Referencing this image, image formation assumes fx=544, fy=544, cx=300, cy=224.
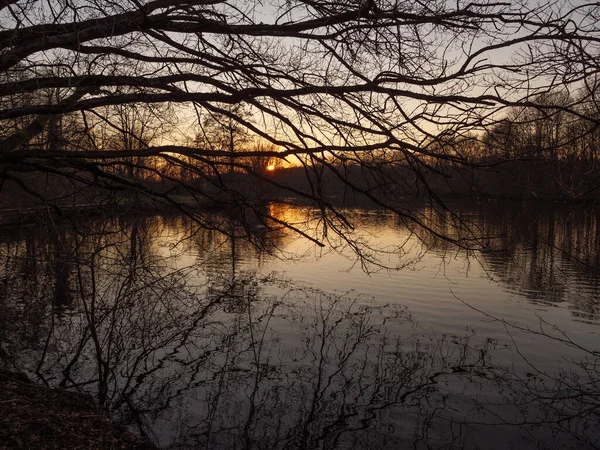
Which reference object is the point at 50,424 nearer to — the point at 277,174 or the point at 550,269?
the point at 277,174

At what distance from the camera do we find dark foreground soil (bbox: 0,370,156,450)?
4691 mm

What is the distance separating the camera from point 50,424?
5.02m

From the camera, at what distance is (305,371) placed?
28.8ft

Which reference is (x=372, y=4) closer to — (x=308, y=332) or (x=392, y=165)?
(x=392, y=165)

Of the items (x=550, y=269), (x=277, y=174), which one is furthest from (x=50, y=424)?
(x=550, y=269)

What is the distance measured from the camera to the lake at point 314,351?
6645mm

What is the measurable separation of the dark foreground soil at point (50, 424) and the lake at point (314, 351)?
2.71 ft

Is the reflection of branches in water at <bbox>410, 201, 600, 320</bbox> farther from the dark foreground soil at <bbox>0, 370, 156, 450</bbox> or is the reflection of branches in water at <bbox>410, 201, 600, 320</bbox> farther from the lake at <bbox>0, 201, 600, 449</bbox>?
the dark foreground soil at <bbox>0, 370, 156, 450</bbox>

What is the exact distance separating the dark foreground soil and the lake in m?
0.83

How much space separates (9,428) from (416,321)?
8.67m

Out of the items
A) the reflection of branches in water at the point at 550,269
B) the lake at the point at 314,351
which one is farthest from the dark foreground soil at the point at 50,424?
the reflection of branches in water at the point at 550,269

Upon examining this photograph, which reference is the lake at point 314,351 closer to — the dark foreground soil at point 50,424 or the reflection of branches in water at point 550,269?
the reflection of branches in water at point 550,269

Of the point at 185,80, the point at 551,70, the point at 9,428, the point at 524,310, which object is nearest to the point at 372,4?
the point at 551,70

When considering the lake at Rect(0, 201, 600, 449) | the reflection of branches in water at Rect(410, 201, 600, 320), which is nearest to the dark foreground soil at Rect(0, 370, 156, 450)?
the lake at Rect(0, 201, 600, 449)
